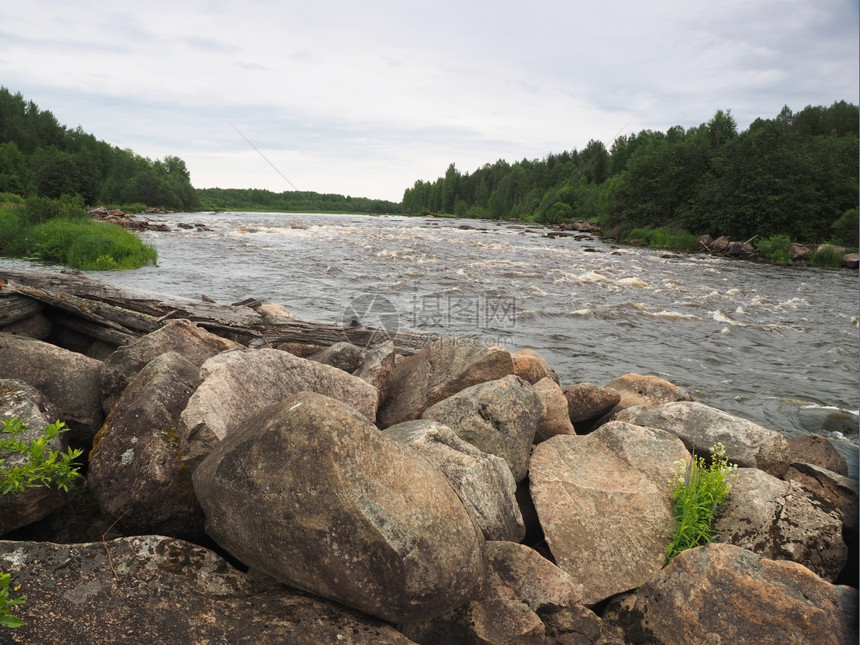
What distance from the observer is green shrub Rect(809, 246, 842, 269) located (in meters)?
40.3

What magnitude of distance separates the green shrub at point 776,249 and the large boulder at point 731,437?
144 feet

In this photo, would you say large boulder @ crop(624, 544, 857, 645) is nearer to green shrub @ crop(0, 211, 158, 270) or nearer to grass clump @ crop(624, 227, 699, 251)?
green shrub @ crop(0, 211, 158, 270)

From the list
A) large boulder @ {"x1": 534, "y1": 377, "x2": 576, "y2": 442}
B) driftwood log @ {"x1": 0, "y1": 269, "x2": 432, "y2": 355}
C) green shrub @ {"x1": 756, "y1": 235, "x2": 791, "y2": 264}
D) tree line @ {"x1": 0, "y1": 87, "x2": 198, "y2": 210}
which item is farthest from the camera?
tree line @ {"x1": 0, "y1": 87, "x2": 198, "y2": 210}

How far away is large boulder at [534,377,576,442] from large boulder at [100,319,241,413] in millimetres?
4327

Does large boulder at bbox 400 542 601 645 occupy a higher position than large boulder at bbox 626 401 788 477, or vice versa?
large boulder at bbox 626 401 788 477

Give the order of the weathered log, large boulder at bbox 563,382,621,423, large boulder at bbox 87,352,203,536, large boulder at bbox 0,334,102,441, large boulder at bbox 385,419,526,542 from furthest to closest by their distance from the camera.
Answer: large boulder at bbox 563,382,621,423, the weathered log, large boulder at bbox 0,334,102,441, large boulder at bbox 385,419,526,542, large boulder at bbox 87,352,203,536

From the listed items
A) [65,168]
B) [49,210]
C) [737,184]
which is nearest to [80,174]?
[65,168]

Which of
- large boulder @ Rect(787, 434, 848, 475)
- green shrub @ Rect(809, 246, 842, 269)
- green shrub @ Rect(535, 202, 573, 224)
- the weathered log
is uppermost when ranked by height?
green shrub @ Rect(535, 202, 573, 224)

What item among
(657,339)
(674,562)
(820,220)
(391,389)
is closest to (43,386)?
(391,389)

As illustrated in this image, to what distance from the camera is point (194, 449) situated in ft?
13.4

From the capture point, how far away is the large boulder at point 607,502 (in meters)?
4.42

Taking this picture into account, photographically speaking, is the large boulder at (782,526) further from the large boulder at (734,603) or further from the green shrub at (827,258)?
the green shrub at (827,258)

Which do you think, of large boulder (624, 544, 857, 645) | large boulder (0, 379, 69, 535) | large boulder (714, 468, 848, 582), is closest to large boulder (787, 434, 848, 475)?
large boulder (714, 468, 848, 582)

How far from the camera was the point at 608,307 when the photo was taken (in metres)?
20.1
